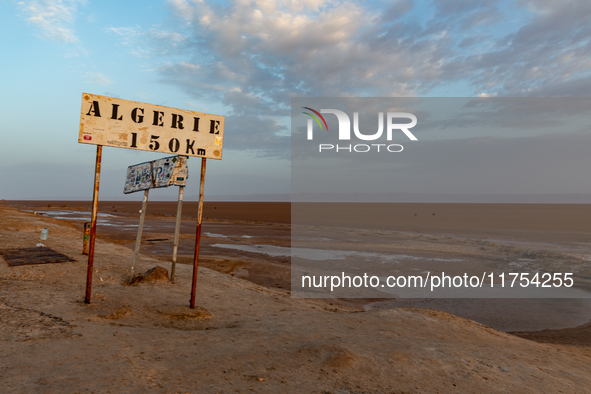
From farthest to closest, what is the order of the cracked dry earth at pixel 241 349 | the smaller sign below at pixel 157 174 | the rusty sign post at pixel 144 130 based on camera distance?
1. the smaller sign below at pixel 157 174
2. the rusty sign post at pixel 144 130
3. the cracked dry earth at pixel 241 349

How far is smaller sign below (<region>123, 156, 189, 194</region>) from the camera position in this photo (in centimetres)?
887

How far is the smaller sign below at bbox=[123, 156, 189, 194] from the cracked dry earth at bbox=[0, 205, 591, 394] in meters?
2.72

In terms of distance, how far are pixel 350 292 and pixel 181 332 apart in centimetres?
699

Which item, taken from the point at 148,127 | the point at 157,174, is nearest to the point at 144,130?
the point at 148,127

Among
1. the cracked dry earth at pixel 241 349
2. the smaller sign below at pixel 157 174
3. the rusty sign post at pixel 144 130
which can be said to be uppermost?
the rusty sign post at pixel 144 130

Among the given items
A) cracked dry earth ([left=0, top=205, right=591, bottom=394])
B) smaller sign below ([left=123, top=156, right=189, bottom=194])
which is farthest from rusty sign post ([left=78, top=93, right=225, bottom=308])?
smaller sign below ([left=123, top=156, right=189, bottom=194])

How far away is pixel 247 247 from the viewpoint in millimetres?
21016

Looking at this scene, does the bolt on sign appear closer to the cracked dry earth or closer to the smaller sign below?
Result: the smaller sign below

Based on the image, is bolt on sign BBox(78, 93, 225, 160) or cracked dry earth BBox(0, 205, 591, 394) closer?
cracked dry earth BBox(0, 205, 591, 394)

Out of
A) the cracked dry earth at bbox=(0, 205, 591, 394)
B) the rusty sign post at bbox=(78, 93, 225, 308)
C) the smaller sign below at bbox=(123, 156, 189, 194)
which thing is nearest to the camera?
the cracked dry earth at bbox=(0, 205, 591, 394)

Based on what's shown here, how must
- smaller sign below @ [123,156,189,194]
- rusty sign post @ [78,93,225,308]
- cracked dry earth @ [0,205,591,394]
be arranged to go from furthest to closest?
smaller sign below @ [123,156,189,194] < rusty sign post @ [78,93,225,308] < cracked dry earth @ [0,205,591,394]

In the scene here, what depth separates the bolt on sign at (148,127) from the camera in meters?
6.78

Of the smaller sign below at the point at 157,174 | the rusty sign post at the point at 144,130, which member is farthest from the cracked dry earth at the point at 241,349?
the smaller sign below at the point at 157,174

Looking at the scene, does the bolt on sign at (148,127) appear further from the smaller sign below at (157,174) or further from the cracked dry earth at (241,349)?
the cracked dry earth at (241,349)
